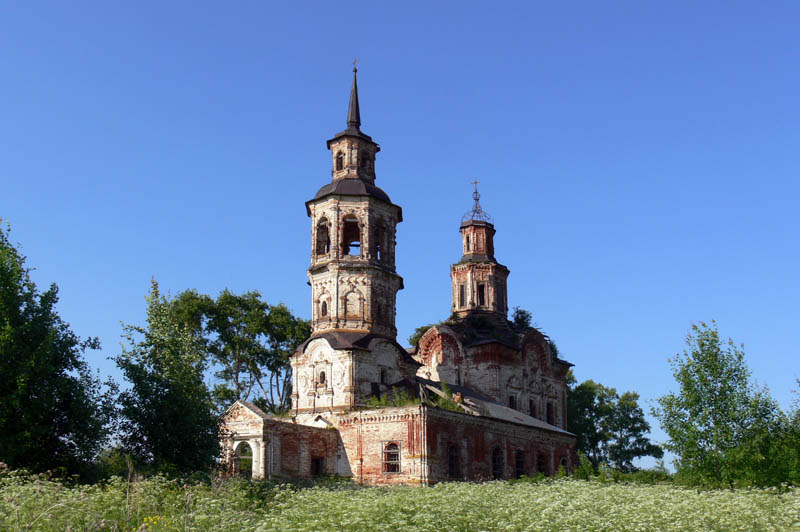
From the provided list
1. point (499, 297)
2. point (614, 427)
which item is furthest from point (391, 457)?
point (614, 427)

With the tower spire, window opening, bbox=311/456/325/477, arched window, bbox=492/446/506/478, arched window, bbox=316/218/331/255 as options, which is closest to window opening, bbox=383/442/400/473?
window opening, bbox=311/456/325/477

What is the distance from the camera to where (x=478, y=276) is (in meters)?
46.0

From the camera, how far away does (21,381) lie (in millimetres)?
17359

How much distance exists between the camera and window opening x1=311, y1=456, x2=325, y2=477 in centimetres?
2973

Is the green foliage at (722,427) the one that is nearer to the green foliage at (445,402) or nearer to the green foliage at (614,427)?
the green foliage at (445,402)

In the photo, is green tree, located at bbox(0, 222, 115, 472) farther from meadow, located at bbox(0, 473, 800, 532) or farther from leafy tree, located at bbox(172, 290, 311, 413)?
leafy tree, located at bbox(172, 290, 311, 413)

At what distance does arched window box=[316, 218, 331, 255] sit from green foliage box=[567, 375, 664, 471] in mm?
30097

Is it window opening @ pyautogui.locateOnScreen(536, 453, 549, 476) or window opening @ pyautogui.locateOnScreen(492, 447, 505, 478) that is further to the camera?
window opening @ pyautogui.locateOnScreen(536, 453, 549, 476)

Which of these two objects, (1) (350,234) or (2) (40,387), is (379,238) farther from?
(2) (40,387)

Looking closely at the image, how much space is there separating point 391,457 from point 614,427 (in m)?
36.0

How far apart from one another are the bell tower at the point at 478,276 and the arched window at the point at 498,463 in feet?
41.7

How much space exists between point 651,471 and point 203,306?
79.2 feet

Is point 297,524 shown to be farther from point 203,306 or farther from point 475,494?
point 203,306

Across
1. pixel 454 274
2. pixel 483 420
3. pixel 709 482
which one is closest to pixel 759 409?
pixel 709 482
